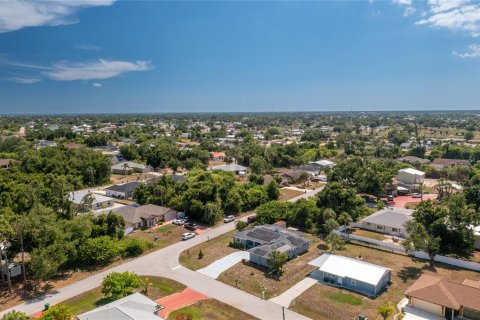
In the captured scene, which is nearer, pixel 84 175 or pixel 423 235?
pixel 423 235

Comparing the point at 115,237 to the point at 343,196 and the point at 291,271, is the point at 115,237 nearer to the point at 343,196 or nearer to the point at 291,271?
the point at 291,271

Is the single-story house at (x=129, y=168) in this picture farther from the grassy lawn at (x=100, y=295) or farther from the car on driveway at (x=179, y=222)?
the grassy lawn at (x=100, y=295)

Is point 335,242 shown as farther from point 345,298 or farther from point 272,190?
point 272,190

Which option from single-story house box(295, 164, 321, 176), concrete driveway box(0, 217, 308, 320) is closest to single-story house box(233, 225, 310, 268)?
concrete driveway box(0, 217, 308, 320)

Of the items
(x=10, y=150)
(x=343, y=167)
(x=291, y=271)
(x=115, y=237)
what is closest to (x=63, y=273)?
(x=115, y=237)

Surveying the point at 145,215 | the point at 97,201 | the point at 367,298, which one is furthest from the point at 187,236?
the point at 367,298
